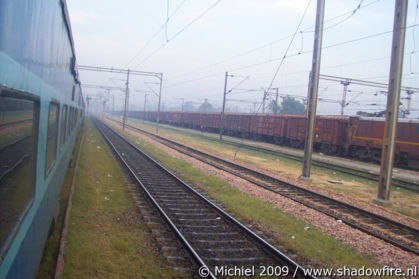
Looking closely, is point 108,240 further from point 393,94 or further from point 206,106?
point 206,106

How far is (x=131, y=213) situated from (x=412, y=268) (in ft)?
18.8

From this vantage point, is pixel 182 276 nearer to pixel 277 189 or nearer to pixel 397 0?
pixel 277 189

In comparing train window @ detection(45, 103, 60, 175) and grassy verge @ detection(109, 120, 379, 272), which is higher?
train window @ detection(45, 103, 60, 175)

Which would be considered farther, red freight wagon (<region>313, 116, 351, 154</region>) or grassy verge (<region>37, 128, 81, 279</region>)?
red freight wagon (<region>313, 116, 351, 154</region>)

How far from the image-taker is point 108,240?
6.12 meters

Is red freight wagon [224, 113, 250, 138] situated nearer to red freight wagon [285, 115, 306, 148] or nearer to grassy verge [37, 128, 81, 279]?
red freight wagon [285, 115, 306, 148]

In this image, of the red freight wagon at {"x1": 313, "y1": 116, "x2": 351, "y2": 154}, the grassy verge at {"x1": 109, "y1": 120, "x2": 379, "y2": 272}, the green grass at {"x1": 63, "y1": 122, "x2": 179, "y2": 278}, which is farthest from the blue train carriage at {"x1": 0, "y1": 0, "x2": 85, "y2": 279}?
the red freight wagon at {"x1": 313, "y1": 116, "x2": 351, "y2": 154}

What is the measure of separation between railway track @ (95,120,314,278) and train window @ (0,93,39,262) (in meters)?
2.96

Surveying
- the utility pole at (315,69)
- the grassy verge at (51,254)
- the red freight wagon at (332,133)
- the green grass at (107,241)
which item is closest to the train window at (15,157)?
the grassy verge at (51,254)

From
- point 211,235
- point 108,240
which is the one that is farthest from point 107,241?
point 211,235

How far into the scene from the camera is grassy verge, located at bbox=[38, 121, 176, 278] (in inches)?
195

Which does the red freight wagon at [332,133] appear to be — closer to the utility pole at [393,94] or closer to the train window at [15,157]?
the utility pole at [393,94]

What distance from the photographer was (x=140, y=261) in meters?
5.31

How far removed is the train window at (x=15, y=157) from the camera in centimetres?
193
